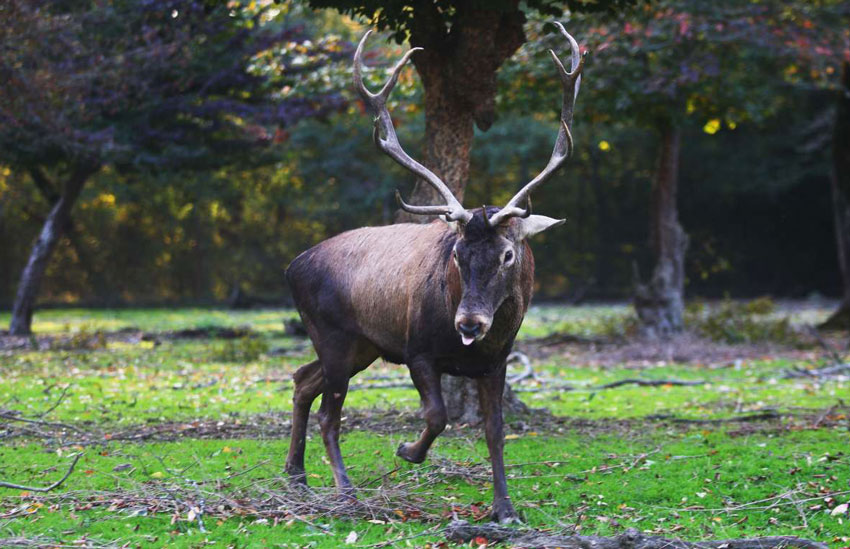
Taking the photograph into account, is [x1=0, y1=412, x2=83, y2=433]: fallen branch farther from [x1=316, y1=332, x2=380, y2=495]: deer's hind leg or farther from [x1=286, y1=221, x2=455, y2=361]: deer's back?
[x1=316, y1=332, x2=380, y2=495]: deer's hind leg

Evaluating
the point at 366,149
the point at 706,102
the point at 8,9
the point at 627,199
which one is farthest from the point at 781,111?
the point at 8,9

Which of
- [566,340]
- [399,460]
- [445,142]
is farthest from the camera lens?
[566,340]

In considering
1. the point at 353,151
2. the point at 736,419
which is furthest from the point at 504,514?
the point at 353,151

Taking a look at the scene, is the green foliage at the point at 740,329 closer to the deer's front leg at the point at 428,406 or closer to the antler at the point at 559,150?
the antler at the point at 559,150

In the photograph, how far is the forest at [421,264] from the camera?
5559 mm

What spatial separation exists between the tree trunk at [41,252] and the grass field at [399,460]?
3485 mm

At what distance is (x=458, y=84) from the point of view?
788 cm

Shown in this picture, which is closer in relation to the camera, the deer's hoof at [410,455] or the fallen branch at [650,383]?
the deer's hoof at [410,455]

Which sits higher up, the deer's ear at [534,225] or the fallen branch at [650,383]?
the deer's ear at [534,225]

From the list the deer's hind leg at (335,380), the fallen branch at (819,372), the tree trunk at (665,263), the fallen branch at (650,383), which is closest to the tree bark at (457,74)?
the deer's hind leg at (335,380)

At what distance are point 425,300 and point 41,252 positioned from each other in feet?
37.6

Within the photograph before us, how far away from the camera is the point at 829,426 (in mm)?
7895

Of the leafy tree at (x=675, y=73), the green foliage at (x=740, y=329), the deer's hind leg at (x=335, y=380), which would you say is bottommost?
the green foliage at (x=740, y=329)

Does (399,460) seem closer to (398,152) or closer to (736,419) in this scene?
(398,152)
